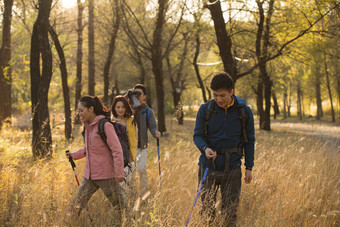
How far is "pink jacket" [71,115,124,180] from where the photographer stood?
420cm

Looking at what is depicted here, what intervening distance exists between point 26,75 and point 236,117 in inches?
828

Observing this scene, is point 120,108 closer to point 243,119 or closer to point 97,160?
point 97,160

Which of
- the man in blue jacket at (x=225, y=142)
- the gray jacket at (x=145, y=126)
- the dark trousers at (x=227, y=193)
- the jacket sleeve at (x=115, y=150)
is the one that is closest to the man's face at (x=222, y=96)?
the man in blue jacket at (x=225, y=142)

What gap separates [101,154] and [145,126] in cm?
231

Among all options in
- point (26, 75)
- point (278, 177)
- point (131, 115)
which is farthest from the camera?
point (26, 75)

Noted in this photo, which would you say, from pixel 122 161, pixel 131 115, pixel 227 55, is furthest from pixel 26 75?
pixel 122 161

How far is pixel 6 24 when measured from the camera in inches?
554

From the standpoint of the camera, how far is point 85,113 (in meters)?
4.30

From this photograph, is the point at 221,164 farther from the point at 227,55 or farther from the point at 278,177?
the point at 227,55

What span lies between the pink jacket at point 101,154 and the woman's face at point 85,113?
0.29 feet

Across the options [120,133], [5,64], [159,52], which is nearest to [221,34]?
[159,52]

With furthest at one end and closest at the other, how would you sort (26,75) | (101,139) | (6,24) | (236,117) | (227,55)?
(26,75), (6,24), (227,55), (101,139), (236,117)

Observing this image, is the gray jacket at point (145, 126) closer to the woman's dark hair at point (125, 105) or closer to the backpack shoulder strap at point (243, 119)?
the woman's dark hair at point (125, 105)

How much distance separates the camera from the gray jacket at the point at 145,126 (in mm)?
6355
